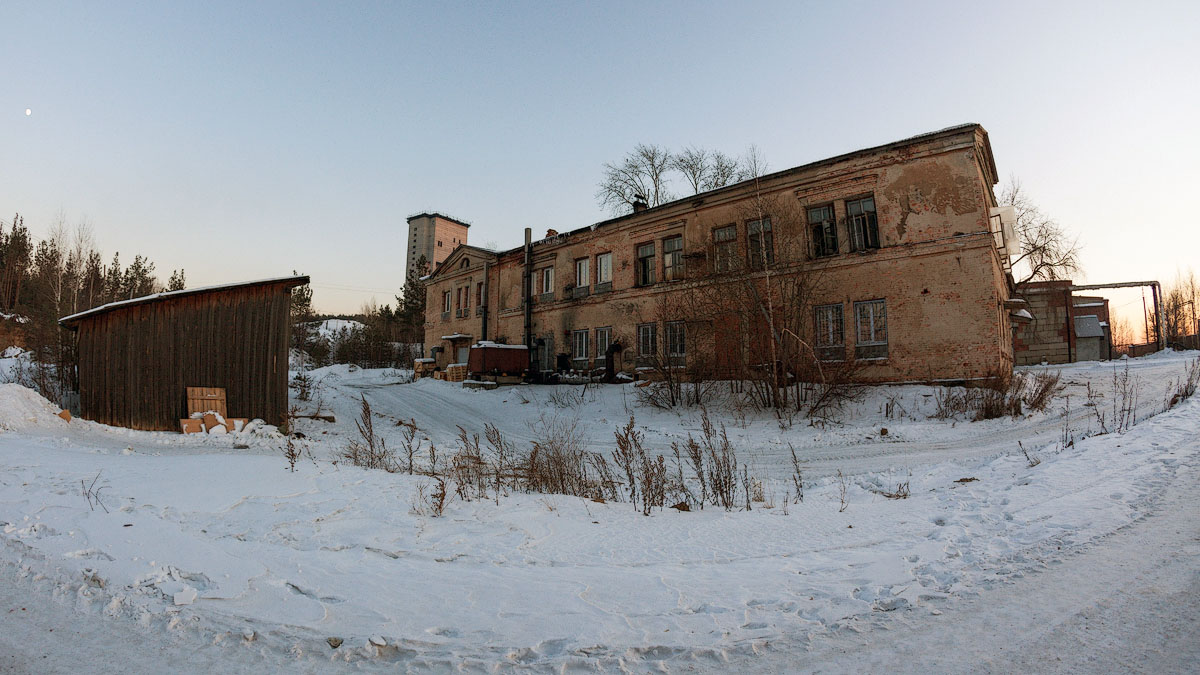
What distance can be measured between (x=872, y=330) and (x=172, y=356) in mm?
19678

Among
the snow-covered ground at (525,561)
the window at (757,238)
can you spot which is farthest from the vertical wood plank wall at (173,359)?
the window at (757,238)

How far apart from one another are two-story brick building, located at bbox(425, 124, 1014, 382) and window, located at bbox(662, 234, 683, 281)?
6 centimetres

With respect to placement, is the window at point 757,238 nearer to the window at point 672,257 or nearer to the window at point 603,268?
the window at point 672,257

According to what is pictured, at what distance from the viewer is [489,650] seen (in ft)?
8.63

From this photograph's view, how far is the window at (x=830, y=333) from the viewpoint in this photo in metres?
18.3

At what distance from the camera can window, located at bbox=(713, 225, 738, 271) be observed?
18188mm

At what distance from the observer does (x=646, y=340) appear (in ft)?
76.7

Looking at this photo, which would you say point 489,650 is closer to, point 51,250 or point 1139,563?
point 1139,563

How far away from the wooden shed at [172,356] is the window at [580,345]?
13767 mm

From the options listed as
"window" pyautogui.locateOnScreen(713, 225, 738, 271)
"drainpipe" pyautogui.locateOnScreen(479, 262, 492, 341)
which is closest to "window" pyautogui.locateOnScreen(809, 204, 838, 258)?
"window" pyautogui.locateOnScreen(713, 225, 738, 271)

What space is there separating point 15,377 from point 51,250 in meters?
25.9

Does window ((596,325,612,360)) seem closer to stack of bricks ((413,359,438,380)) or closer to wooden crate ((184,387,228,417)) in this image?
stack of bricks ((413,359,438,380))

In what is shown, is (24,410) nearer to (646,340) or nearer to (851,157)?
(646,340)

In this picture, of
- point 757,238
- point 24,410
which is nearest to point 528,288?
point 757,238
